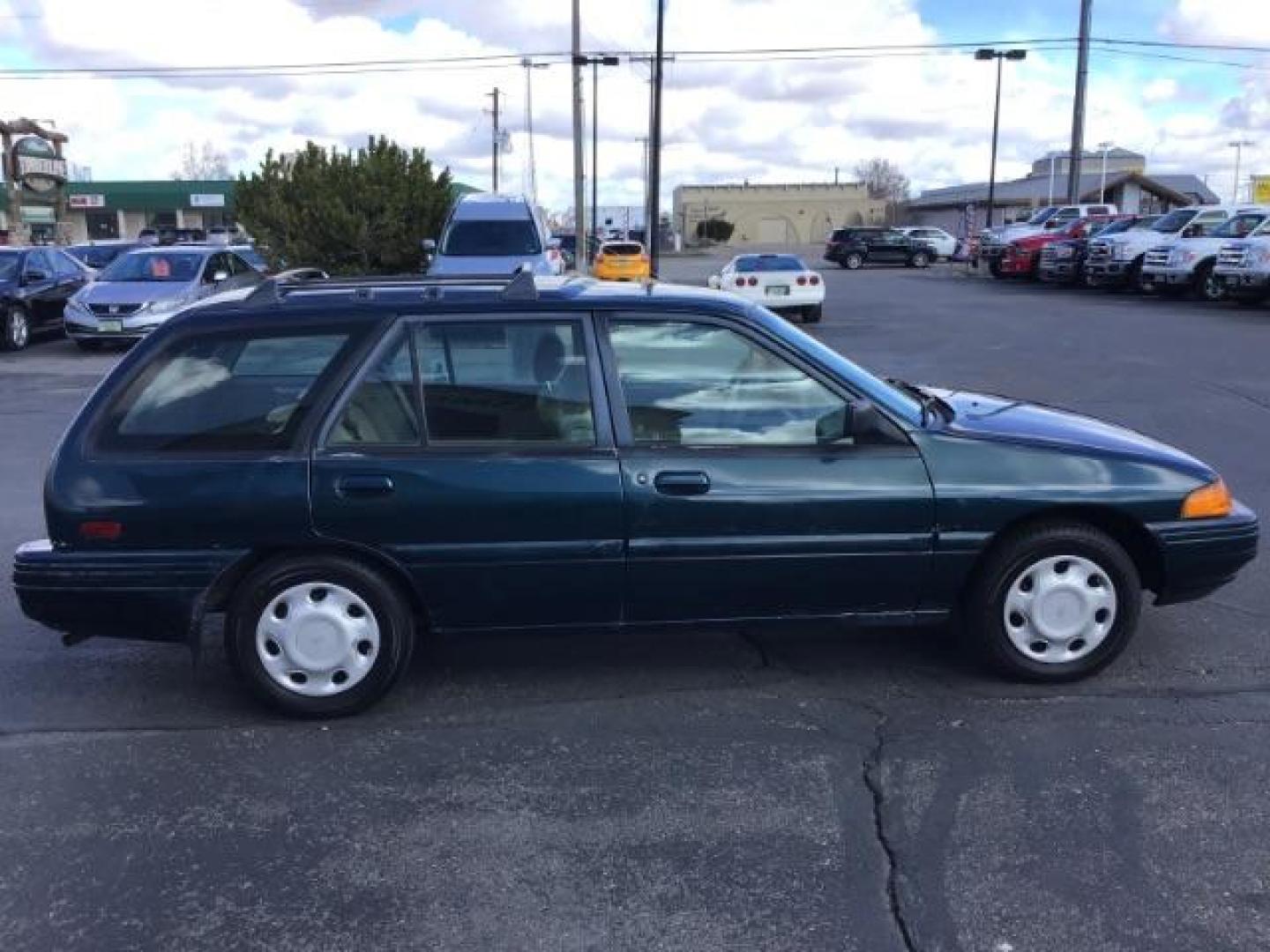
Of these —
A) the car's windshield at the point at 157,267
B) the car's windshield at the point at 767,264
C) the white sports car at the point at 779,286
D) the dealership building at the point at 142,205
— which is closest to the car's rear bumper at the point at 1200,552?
the car's windshield at the point at 157,267

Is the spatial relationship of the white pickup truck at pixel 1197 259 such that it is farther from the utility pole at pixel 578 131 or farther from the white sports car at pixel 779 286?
the utility pole at pixel 578 131

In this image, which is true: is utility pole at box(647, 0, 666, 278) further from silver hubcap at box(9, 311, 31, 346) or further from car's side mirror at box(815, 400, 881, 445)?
car's side mirror at box(815, 400, 881, 445)

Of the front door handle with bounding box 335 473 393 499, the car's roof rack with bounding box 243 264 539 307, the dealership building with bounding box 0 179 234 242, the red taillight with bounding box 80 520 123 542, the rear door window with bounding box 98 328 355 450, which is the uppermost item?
the dealership building with bounding box 0 179 234 242

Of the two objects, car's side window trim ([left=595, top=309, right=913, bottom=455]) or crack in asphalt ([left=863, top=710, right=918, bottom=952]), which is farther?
car's side window trim ([left=595, top=309, right=913, bottom=455])

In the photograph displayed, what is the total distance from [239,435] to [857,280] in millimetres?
36616

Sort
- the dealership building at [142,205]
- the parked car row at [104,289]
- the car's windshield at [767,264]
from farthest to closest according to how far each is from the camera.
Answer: the dealership building at [142,205], the car's windshield at [767,264], the parked car row at [104,289]

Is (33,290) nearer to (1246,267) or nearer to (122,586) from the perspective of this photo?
(122,586)

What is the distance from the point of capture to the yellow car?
3444 cm

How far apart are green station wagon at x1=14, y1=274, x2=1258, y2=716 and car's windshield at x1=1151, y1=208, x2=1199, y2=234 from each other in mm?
24678

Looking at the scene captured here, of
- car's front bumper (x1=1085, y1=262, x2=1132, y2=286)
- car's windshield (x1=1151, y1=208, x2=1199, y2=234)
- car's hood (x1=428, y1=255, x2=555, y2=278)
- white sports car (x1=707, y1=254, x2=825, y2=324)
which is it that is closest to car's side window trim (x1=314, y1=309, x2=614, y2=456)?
car's hood (x1=428, y1=255, x2=555, y2=278)

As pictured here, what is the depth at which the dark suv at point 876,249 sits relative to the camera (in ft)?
161

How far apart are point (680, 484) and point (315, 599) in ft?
4.48

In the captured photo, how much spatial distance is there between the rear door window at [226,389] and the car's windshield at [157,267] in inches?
585

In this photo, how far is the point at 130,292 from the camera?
17.2 m
